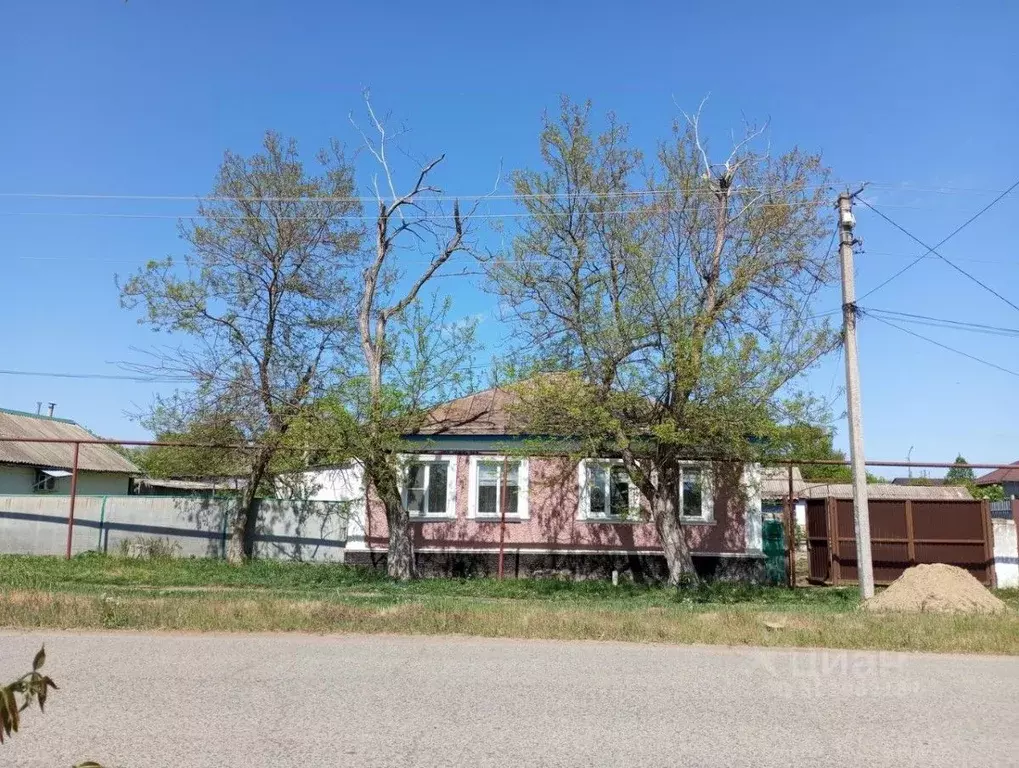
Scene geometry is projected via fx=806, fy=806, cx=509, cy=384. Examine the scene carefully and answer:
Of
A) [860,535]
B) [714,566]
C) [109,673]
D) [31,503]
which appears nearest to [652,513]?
[714,566]

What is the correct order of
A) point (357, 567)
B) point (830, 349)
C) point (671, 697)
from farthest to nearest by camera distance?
point (357, 567), point (830, 349), point (671, 697)

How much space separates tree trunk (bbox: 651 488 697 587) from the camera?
1689 centimetres

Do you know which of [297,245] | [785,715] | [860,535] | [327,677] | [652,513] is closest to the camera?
[785,715]

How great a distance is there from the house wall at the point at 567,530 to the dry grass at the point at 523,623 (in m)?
7.60

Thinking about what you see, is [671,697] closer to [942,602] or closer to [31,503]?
[942,602]

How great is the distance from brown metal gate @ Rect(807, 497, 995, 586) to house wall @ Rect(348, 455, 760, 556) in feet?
6.17

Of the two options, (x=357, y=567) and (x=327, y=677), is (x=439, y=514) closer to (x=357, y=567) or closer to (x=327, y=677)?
(x=357, y=567)

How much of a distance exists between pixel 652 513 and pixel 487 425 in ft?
15.3

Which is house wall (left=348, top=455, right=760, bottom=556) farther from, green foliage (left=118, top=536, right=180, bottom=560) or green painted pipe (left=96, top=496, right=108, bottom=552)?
green painted pipe (left=96, top=496, right=108, bottom=552)

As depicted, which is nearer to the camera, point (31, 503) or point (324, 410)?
point (324, 410)

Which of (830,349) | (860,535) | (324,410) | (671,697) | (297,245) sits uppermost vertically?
(297,245)

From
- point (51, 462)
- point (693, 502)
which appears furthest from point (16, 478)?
point (693, 502)

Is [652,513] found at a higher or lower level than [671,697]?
higher

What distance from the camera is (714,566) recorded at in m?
19.3
